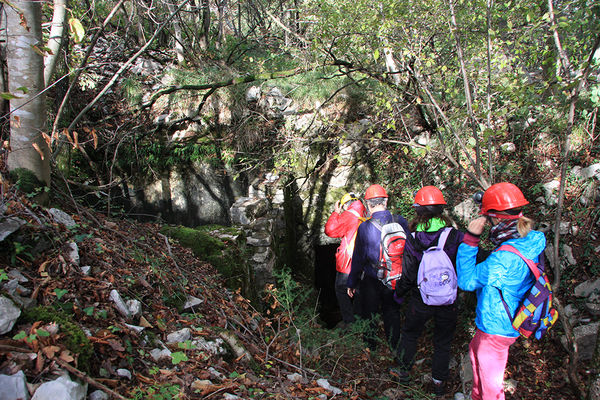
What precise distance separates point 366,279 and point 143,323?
2.62 meters

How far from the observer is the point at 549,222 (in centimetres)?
471

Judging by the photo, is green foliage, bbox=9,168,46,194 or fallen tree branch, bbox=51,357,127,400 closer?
fallen tree branch, bbox=51,357,127,400

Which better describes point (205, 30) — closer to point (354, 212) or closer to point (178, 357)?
point (354, 212)

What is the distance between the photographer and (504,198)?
8.79ft

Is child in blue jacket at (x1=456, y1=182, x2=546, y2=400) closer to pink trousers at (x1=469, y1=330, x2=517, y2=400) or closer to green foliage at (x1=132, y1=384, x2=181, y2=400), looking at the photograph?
pink trousers at (x1=469, y1=330, x2=517, y2=400)

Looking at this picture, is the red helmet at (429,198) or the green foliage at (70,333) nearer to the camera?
the green foliage at (70,333)

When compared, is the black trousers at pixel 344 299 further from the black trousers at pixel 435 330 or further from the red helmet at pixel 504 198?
the red helmet at pixel 504 198

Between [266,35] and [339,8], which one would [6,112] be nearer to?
[339,8]

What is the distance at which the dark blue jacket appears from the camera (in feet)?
12.4

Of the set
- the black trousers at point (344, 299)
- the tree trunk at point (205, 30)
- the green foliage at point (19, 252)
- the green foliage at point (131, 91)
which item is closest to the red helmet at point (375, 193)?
the black trousers at point (344, 299)

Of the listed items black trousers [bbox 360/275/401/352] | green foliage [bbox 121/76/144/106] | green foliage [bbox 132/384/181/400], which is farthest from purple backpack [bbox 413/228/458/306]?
green foliage [bbox 121/76/144/106]

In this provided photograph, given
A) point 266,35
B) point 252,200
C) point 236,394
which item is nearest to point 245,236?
point 252,200

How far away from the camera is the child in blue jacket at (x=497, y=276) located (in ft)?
8.32

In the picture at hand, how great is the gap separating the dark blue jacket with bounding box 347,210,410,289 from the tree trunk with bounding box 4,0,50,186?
3.28 meters
